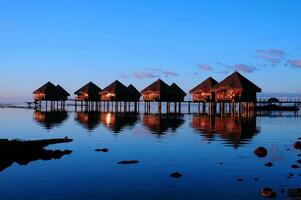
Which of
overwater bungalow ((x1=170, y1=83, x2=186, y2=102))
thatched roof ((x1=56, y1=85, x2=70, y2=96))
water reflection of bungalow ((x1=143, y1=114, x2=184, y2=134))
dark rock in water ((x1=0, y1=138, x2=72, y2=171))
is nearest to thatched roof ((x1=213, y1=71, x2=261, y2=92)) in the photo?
water reflection of bungalow ((x1=143, y1=114, x2=184, y2=134))

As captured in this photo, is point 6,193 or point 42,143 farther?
point 42,143

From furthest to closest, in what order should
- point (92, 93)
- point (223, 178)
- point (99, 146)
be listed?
point (92, 93)
point (99, 146)
point (223, 178)

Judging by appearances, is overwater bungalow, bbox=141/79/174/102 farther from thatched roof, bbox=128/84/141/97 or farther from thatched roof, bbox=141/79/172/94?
thatched roof, bbox=128/84/141/97

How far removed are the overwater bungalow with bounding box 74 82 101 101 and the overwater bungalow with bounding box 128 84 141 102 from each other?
256 inches

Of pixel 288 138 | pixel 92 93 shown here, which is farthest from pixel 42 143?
pixel 92 93

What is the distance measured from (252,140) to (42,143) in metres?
13.7

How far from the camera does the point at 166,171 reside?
16.6m

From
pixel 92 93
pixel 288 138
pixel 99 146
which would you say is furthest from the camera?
pixel 92 93

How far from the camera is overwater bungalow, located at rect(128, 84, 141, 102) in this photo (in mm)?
78375

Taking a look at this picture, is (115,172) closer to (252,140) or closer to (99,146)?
(99,146)

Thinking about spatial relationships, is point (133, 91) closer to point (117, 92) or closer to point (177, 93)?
point (117, 92)

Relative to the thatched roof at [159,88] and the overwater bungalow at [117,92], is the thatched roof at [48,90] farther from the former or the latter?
the thatched roof at [159,88]

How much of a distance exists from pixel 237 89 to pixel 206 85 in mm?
11021

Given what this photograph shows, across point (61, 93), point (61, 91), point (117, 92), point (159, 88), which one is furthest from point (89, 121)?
point (61, 91)
